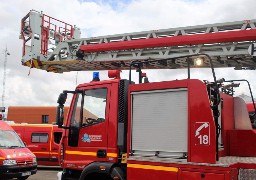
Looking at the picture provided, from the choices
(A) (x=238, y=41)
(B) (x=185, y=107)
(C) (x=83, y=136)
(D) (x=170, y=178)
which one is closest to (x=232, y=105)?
(A) (x=238, y=41)

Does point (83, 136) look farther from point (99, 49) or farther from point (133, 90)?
point (99, 49)

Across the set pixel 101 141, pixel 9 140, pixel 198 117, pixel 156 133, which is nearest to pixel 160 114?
pixel 156 133

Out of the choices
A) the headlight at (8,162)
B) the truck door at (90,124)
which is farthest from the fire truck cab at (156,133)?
the headlight at (8,162)

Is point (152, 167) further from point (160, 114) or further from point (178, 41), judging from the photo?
point (178, 41)

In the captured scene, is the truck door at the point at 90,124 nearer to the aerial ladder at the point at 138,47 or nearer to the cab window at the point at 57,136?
the aerial ladder at the point at 138,47

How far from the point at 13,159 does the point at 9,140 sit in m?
1.24

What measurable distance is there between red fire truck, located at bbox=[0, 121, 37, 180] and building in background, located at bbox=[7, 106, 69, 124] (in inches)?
466

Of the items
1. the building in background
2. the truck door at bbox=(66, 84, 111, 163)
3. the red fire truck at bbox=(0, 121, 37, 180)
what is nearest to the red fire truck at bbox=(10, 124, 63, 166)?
the red fire truck at bbox=(0, 121, 37, 180)

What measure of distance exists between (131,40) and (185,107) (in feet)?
9.20

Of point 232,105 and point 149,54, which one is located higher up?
point 149,54

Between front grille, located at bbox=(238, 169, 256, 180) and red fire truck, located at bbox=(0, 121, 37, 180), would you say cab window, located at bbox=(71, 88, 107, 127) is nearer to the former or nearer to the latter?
front grille, located at bbox=(238, 169, 256, 180)

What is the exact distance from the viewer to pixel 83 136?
6312 mm

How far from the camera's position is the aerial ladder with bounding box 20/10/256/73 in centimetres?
628

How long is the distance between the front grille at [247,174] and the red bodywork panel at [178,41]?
2339 millimetres
